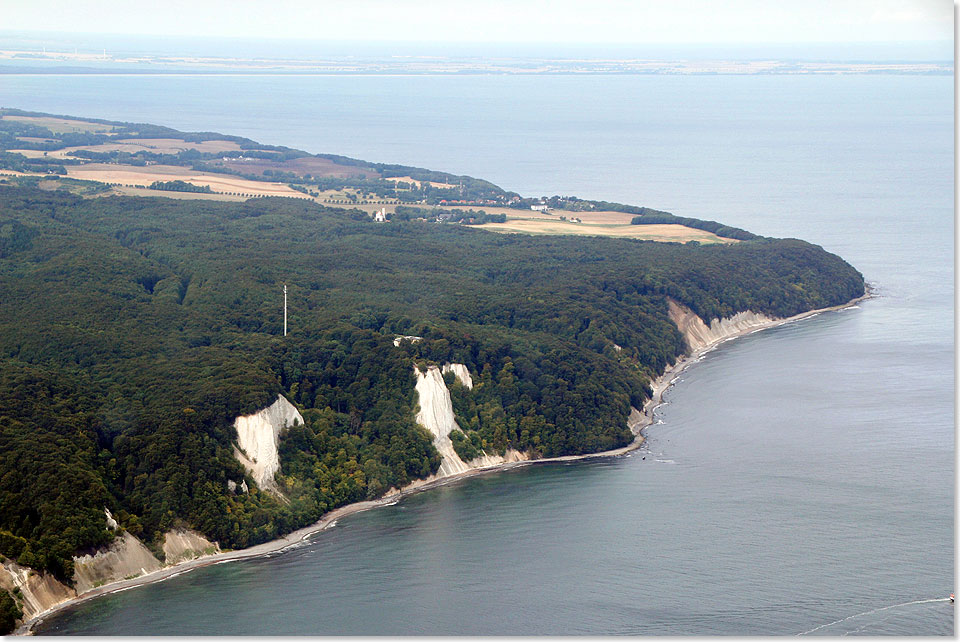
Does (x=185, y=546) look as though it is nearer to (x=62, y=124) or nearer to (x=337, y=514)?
(x=337, y=514)

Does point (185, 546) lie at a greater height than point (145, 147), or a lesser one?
lesser

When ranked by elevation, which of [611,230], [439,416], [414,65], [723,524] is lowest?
[723,524]

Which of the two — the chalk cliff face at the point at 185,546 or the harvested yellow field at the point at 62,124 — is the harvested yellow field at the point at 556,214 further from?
the chalk cliff face at the point at 185,546

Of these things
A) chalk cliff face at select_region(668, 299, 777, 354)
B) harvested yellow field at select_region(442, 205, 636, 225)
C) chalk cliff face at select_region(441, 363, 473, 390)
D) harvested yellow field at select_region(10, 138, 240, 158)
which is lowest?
chalk cliff face at select_region(441, 363, 473, 390)

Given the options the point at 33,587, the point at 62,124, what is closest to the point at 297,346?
the point at 33,587

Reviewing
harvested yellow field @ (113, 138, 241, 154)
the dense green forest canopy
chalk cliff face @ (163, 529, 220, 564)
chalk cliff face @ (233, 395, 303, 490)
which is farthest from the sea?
harvested yellow field @ (113, 138, 241, 154)

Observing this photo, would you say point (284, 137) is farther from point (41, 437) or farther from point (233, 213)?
point (41, 437)

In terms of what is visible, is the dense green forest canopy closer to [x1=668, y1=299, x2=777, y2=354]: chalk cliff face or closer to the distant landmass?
[x1=668, y1=299, x2=777, y2=354]: chalk cliff face
